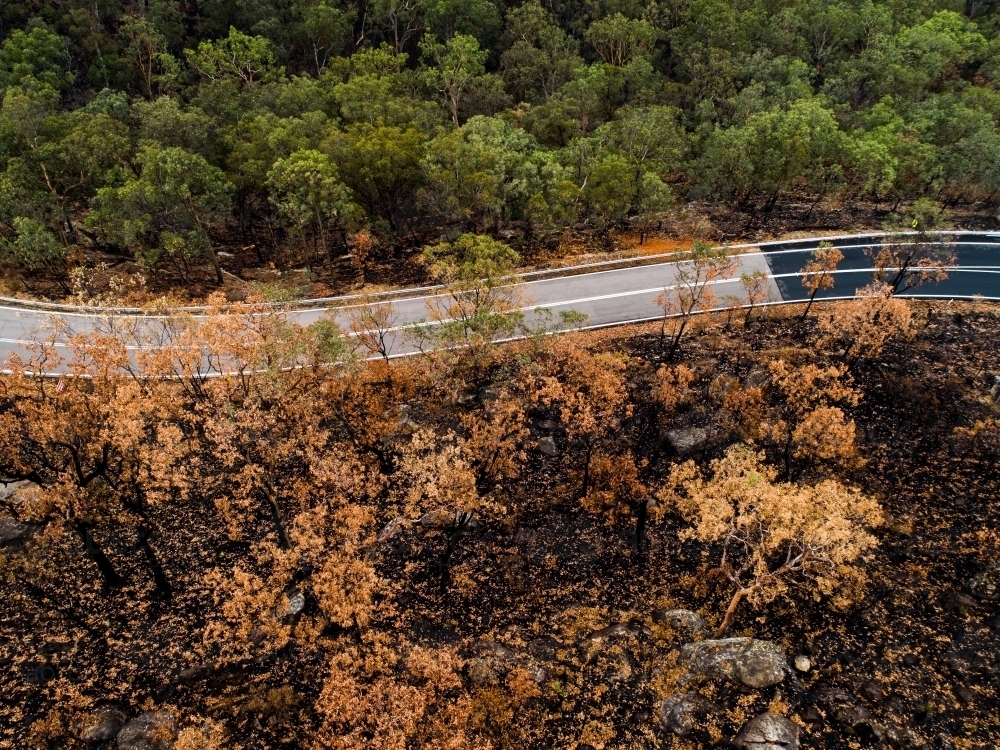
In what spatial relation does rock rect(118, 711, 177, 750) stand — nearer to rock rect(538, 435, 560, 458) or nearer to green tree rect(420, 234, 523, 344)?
rock rect(538, 435, 560, 458)

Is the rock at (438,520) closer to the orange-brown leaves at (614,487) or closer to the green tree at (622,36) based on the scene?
the orange-brown leaves at (614,487)

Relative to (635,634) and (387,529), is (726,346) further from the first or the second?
(387,529)

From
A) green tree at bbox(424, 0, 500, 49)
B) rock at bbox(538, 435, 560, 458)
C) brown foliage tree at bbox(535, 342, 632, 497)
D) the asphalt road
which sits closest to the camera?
brown foliage tree at bbox(535, 342, 632, 497)

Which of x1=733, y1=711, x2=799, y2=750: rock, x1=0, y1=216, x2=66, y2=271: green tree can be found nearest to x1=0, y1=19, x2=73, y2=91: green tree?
x1=0, y1=216, x2=66, y2=271: green tree

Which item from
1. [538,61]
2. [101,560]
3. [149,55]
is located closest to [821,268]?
[538,61]

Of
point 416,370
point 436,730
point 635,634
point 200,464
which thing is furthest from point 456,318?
point 436,730

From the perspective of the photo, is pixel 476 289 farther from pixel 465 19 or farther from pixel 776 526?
pixel 465 19
